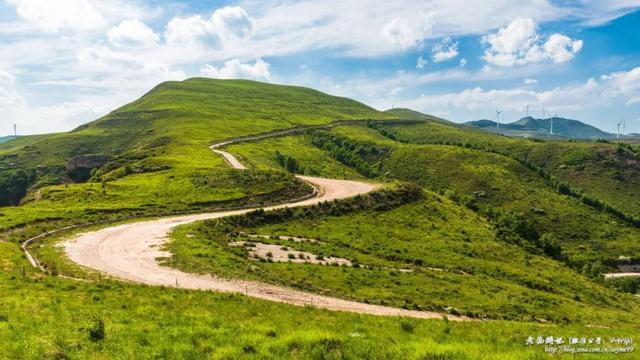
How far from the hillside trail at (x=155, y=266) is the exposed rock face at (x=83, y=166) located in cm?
11572

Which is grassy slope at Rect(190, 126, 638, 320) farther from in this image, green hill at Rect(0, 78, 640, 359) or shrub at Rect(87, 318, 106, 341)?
shrub at Rect(87, 318, 106, 341)

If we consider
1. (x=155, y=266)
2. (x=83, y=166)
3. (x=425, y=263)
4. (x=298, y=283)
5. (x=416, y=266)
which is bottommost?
(x=425, y=263)

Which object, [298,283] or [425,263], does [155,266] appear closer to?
[298,283]

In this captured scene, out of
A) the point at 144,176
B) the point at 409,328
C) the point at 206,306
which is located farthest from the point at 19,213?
the point at 409,328

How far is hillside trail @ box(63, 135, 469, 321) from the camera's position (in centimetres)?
3741

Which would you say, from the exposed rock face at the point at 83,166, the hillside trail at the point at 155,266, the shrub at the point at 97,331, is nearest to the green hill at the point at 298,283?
the shrub at the point at 97,331

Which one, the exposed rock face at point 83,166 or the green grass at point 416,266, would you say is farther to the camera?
the exposed rock face at point 83,166

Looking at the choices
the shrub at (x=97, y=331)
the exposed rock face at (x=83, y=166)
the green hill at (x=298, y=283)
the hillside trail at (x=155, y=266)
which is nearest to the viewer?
the green hill at (x=298, y=283)

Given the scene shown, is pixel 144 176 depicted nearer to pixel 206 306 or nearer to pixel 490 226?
pixel 490 226

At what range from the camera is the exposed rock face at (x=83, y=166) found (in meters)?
173

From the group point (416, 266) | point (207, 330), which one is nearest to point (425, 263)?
point (416, 266)

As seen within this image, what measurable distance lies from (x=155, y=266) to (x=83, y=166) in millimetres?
149580

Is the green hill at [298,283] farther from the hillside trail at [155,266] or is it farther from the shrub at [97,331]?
the hillside trail at [155,266]

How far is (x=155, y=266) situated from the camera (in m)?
46.1
